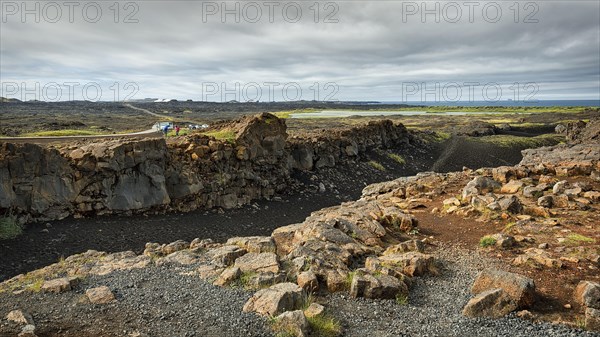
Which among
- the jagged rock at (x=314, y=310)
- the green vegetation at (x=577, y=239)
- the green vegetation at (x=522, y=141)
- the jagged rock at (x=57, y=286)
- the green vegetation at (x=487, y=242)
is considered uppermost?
the green vegetation at (x=522, y=141)

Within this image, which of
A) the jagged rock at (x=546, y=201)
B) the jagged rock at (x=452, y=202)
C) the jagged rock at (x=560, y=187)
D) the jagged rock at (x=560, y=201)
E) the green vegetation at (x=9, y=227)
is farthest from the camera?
the green vegetation at (x=9, y=227)

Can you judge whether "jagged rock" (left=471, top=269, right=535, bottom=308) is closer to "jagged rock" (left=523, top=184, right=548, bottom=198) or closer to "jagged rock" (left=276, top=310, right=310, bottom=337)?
"jagged rock" (left=276, top=310, right=310, bottom=337)

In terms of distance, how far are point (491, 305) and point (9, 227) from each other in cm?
2461

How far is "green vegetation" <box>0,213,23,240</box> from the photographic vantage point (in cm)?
2242

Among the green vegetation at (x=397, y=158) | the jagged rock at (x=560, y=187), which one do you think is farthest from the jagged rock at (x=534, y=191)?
the green vegetation at (x=397, y=158)

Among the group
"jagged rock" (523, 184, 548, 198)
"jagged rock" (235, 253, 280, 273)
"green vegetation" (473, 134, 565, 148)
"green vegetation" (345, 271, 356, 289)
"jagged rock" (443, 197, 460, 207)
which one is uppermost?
"green vegetation" (473, 134, 565, 148)

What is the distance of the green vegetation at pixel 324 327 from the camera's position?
8745 mm

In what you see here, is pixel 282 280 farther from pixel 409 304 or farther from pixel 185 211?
pixel 185 211

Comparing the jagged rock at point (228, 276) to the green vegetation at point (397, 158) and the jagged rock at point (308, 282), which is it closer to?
the jagged rock at point (308, 282)

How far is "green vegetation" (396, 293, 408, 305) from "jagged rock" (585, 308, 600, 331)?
378cm

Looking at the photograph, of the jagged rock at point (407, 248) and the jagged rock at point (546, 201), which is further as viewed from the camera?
the jagged rock at point (546, 201)

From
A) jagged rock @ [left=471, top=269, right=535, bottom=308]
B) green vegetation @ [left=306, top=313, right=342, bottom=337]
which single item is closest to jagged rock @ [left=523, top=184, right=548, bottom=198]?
jagged rock @ [left=471, top=269, right=535, bottom=308]

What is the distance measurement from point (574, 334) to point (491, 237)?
604cm

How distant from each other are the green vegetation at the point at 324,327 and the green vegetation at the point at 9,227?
825 inches
